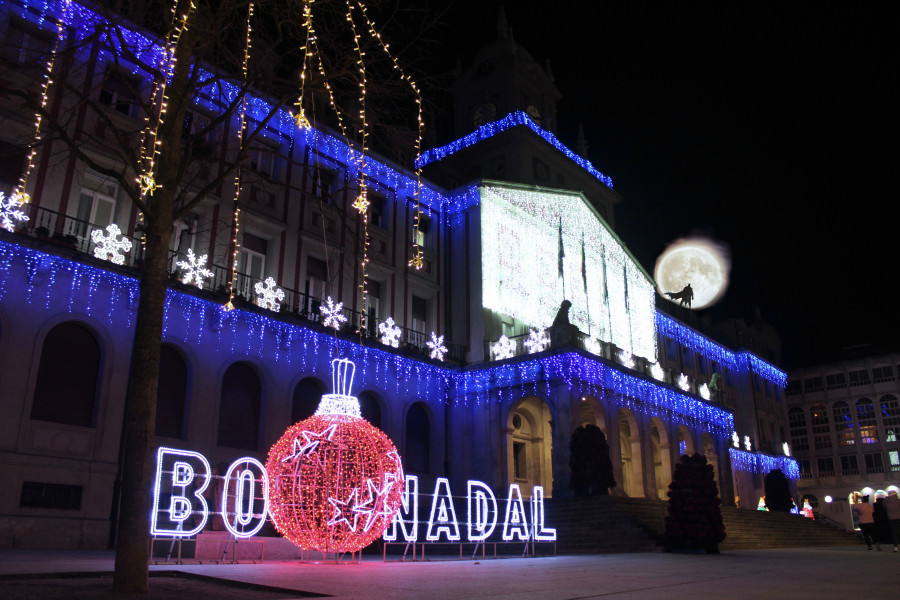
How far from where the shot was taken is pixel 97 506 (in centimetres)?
1658

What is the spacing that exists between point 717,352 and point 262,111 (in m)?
40.2

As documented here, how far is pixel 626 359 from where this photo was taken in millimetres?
29531

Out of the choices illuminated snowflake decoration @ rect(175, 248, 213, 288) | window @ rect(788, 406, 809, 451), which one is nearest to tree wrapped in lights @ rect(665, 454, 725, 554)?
illuminated snowflake decoration @ rect(175, 248, 213, 288)

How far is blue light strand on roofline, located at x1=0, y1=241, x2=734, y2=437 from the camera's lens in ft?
56.1

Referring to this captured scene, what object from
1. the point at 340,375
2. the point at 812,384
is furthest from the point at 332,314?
the point at 812,384

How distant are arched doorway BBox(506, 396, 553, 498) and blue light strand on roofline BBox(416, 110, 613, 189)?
1360cm

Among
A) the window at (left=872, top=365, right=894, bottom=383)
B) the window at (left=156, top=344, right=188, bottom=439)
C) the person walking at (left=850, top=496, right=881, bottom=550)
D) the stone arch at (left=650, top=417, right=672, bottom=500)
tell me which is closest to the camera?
the window at (left=156, top=344, right=188, bottom=439)

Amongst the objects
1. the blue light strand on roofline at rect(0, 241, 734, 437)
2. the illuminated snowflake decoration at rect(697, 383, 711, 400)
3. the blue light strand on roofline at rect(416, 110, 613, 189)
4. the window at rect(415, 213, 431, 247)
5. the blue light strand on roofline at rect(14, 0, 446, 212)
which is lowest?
the blue light strand on roofline at rect(0, 241, 734, 437)

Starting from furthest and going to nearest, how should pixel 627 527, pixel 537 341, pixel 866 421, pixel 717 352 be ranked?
pixel 866 421 → pixel 717 352 → pixel 537 341 → pixel 627 527

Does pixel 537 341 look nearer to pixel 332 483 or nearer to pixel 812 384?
pixel 332 483

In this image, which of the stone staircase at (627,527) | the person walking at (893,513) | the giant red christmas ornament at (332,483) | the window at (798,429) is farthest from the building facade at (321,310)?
the window at (798,429)

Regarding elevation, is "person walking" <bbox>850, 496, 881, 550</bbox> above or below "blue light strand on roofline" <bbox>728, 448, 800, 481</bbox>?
below

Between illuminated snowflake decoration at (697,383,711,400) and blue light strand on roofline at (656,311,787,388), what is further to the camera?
blue light strand on roofline at (656,311,787,388)

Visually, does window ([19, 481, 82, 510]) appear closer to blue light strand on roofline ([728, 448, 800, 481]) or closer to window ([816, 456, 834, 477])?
blue light strand on roofline ([728, 448, 800, 481])
